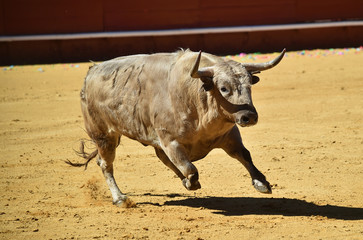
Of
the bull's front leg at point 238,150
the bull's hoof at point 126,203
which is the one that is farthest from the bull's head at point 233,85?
the bull's hoof at point 126,203

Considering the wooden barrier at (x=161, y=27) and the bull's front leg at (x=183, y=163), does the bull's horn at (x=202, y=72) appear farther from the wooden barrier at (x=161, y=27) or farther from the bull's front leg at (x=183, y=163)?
the wooden barrier at (x=161, y=27)

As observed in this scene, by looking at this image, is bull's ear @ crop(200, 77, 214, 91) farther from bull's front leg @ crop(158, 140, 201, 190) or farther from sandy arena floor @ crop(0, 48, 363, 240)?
sandy arena floor @ crop(0, 48, 363, 240)

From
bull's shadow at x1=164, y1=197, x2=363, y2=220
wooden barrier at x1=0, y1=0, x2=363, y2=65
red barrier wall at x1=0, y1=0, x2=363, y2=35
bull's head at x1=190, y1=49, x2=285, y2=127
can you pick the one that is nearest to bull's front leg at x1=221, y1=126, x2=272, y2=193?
bull's shadow at x1=164, y1=197, x2=363, y2=220

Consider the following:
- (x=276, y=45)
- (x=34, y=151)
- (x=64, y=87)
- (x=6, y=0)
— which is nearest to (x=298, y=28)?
(x=276, y=45)

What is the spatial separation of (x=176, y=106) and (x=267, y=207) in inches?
38.1

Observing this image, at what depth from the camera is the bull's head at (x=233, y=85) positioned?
3846 mm

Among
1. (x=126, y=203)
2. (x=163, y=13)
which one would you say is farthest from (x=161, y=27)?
(x=126, y=203)

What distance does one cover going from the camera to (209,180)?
5.33 metres

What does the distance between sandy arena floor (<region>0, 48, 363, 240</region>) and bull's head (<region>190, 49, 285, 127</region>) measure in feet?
2.35

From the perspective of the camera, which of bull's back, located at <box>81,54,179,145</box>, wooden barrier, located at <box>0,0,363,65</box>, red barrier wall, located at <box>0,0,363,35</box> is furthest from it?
red barrier wall, located at <box>0,0,363,35</box>

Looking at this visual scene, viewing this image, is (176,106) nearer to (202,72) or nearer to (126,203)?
(202,72)

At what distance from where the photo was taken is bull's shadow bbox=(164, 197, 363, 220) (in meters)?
A: 4.18

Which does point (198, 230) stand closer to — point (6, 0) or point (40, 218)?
point (40, 218)

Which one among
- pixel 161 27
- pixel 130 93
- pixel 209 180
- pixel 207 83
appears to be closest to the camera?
pixel 207 83
